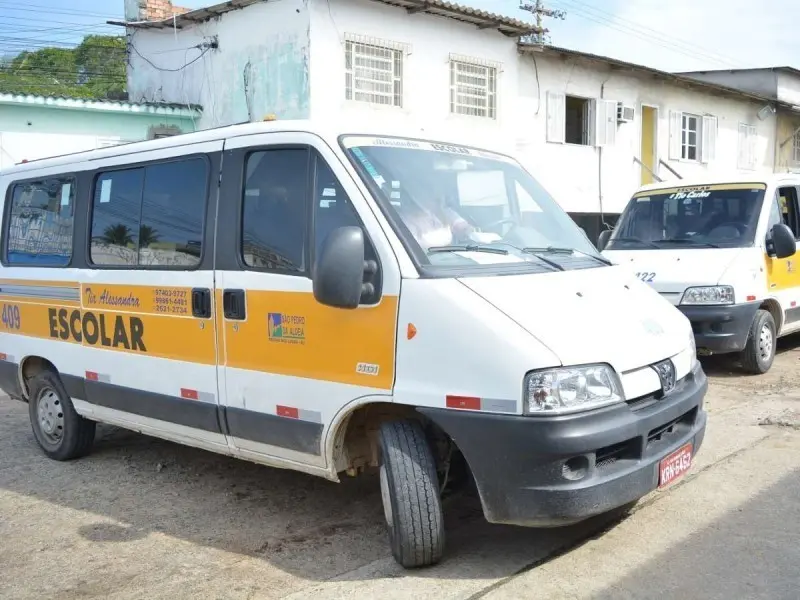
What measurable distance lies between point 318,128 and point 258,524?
2255mm

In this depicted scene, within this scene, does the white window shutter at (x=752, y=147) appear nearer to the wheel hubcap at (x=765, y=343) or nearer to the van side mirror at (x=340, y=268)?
the wheel hubcap at (x=765, y=343)

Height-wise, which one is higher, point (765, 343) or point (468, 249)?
point (468, 249)

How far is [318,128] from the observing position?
4.27 m

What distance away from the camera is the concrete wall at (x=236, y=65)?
14086mm

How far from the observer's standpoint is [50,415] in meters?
6.18

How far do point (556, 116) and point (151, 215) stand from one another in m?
14.3

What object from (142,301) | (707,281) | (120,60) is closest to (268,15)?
(707,281)

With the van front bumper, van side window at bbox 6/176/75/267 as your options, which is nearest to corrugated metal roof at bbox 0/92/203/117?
van side window at bbox 6/176/75/267

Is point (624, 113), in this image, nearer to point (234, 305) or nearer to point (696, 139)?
point (696, 139)

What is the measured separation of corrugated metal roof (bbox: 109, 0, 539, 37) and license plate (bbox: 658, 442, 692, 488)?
12114mm

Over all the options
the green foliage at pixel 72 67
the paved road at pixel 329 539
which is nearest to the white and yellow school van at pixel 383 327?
the paved road at pixel 329 539

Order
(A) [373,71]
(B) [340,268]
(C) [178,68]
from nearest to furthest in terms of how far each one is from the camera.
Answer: (B) [340,268], (A) [373,71], (C) [178,68]

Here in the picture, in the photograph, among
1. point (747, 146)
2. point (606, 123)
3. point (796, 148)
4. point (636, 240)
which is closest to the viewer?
point (636, 240)

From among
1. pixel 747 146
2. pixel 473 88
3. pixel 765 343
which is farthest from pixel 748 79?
pixel 765 343
